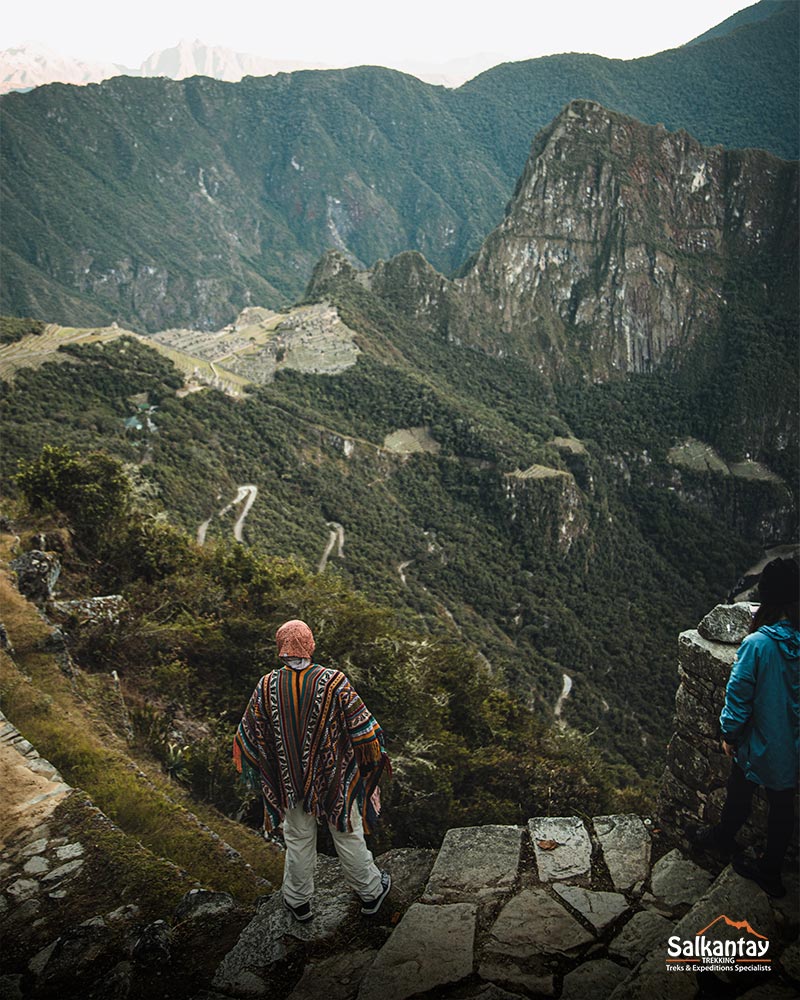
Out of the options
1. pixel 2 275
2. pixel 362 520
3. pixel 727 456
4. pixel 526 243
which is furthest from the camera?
pixel 2 275

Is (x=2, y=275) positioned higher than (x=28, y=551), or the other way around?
(x=2, y=275)

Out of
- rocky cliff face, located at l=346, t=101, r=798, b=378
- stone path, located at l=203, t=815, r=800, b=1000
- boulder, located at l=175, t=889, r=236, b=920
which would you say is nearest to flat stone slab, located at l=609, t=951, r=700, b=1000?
stone path, located at l=203, t=815, r=800, b=1000

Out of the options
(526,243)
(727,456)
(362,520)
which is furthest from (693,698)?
(526,243)

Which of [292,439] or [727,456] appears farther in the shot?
[727,456]

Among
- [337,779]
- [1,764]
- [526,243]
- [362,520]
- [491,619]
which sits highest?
[526,243]

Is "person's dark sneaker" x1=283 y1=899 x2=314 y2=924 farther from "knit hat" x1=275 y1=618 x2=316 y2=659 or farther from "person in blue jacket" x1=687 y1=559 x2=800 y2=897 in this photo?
A: "person in blue jacket" x1=687 y1=559 x2=800 y2=897

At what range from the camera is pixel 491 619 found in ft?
179

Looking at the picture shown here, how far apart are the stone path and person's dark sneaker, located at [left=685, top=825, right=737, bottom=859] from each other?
13 cm

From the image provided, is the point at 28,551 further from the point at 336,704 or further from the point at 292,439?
the point at 292,439

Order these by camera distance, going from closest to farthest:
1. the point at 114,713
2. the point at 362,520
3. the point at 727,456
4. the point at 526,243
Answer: the point at 114,713
the point at 362,520
the point at 727,456
the point at 526,243

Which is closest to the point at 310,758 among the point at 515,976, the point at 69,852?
the point at 515,976

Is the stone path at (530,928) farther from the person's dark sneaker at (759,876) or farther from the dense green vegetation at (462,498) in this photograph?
the dense green vegetation at (462,498)

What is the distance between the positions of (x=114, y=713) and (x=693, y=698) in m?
6.01

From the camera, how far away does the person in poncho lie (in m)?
4.07
